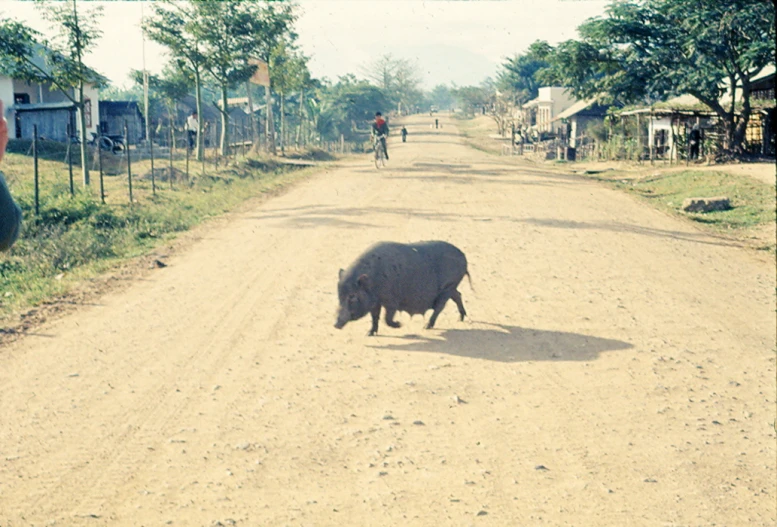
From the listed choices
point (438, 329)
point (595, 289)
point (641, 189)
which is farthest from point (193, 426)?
point (641, 189)

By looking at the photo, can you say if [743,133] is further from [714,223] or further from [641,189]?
[714,223]

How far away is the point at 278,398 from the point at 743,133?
28.6m

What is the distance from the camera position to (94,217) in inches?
639

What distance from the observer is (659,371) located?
7.83m

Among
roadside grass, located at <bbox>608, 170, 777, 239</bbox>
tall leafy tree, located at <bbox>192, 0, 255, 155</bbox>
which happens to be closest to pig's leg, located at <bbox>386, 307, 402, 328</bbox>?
roadside grass, located at <bbox>608, 170, 777, 239</bbox>

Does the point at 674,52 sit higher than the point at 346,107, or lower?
lower

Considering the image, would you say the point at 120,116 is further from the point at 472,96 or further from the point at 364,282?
the point at 472,96

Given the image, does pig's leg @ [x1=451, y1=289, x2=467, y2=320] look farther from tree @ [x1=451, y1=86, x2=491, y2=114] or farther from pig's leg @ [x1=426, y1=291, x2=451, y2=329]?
tree @ [x1=451, y1=86, x2=491, y2=114]

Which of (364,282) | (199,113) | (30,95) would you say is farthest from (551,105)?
(364,282)

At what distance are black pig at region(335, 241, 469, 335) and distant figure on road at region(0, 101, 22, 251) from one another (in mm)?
7038

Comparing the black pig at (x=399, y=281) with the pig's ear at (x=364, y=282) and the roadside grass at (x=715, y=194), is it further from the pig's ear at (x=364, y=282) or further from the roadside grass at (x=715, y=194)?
the roadside grass at (x=715, y=194)

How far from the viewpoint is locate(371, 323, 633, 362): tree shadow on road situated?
323 inches

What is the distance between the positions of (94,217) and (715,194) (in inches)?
588

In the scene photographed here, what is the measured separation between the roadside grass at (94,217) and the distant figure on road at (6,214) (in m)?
8.55
